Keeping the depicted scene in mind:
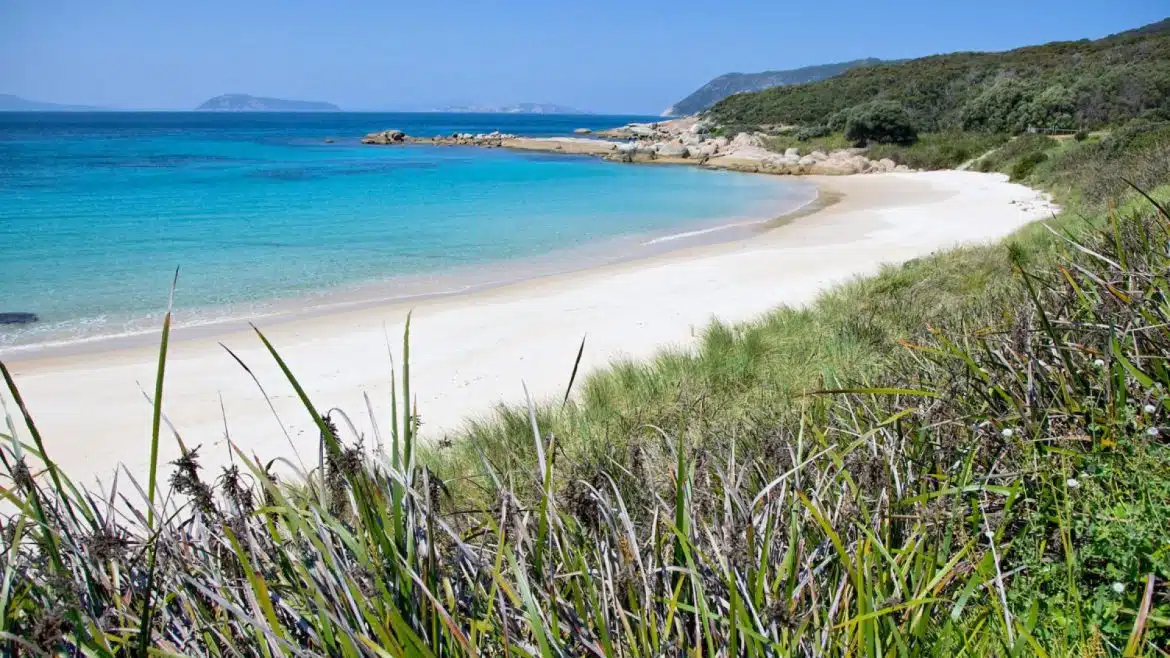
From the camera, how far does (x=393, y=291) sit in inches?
472

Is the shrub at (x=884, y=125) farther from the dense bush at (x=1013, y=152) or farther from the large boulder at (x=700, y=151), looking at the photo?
the dense bush at (x=1013, y=152)

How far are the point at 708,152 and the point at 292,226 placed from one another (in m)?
30.1

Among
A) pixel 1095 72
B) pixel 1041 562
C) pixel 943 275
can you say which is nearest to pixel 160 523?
pixel 1041 562

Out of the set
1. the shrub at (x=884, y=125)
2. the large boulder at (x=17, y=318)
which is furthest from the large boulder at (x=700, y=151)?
the large boulder at (x=17, y=318)

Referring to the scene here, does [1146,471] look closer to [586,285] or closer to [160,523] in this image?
[160,523]

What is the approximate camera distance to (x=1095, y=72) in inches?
1527

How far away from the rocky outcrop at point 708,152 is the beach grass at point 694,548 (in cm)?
3297

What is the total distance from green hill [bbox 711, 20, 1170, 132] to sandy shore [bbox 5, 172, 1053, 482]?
86.3 ft

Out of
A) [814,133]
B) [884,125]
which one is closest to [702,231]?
[884,125]

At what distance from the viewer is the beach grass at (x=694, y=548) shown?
1250 millimetres

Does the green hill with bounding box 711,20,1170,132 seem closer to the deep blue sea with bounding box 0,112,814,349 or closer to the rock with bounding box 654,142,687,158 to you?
the rock with bounding box 654,142,687,158

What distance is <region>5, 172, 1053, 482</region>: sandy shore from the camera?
6156 mm

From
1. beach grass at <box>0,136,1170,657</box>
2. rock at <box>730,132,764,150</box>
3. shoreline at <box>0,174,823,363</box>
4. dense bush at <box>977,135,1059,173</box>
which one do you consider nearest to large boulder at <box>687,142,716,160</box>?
rock at <box>730,132,764,150</box>

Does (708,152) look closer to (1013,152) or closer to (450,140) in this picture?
(1013,152)
